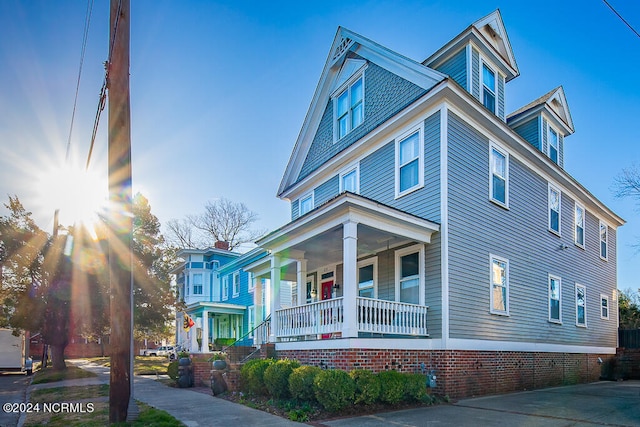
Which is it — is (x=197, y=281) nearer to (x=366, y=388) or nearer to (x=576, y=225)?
(x=576, y=225)

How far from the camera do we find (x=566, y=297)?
1599 cm

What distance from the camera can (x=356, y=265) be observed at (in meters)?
11.4

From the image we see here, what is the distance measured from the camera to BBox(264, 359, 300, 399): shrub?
945 centimetres

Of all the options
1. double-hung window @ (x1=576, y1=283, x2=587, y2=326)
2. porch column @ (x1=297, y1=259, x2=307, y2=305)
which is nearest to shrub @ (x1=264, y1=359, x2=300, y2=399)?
porch column @ (x1=297, y1=259, x2=307, y2=305)

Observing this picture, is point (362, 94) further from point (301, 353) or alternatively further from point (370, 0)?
point (301, 353)

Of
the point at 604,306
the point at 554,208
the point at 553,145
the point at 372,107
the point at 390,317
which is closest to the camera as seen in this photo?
the point at 390,317

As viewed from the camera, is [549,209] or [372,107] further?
[549,209]

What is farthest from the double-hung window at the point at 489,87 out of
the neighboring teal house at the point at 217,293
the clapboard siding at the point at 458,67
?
the neighboring teal house at the point at 217,293

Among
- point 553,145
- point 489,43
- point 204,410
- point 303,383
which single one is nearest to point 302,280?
point 303,383

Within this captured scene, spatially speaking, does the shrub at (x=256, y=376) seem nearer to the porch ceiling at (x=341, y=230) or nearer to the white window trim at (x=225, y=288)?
the porch ceiling at (x=341, y=230)

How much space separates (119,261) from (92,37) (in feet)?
18.3

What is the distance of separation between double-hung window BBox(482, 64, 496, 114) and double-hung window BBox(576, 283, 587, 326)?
7.80 m

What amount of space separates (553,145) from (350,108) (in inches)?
291

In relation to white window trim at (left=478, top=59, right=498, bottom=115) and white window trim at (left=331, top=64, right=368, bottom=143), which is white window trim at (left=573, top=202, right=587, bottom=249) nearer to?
white window trim at (left=478, top=59, right=498, bottom=115)
